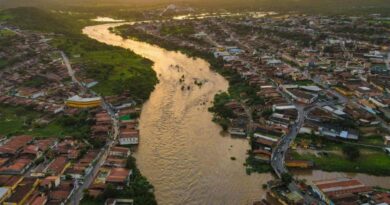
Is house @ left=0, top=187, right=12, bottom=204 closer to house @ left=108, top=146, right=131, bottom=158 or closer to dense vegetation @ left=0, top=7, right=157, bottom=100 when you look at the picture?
house @ left=108, top=146, right=131, bottom=158

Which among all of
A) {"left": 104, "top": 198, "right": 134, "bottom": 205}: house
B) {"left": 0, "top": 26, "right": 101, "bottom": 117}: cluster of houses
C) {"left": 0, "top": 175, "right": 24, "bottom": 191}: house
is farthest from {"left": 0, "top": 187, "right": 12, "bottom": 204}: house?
{"left": 0, "top": 26, "right": 101, "bottom": 117}: cluster of houses

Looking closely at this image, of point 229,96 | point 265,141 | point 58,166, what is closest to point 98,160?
point 58,166

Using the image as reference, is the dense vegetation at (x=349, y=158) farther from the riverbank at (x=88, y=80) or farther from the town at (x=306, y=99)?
the riverbank at (x=88, y=80)

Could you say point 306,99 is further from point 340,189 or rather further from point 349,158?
point 340,189

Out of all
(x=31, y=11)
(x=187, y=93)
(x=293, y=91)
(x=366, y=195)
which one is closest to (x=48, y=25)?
(x=31, y=11)

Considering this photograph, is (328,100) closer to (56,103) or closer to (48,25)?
(56,103)

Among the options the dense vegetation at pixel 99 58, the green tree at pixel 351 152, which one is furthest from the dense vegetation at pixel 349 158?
the dense vegetation at pixel 99 58
